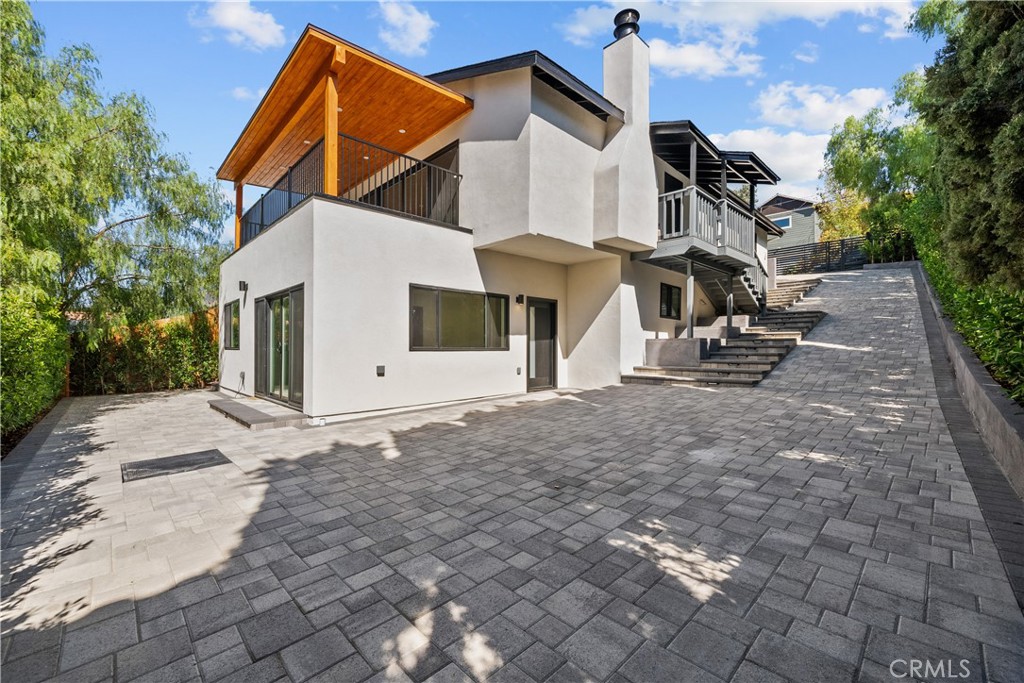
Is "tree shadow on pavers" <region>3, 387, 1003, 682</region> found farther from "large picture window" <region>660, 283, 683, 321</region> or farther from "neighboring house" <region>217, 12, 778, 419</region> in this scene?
"large picture window" <region>660, 283, 683, 321</region>

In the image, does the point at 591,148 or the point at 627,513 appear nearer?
the point at 627,513

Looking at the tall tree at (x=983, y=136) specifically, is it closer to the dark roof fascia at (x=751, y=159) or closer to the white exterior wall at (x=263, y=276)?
the white exterior wall at (x=263, y=276)

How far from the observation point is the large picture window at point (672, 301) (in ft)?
38.1

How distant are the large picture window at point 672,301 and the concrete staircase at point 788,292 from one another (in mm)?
3899

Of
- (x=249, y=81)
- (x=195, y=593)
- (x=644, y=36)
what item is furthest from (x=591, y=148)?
(x=195, y=593)

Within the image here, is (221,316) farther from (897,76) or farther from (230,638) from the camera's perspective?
(897,76)

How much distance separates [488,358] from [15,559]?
6559 mm

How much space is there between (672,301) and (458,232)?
269 inches

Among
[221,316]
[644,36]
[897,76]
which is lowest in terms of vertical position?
[221,316]

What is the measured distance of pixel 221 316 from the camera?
11.7 meters

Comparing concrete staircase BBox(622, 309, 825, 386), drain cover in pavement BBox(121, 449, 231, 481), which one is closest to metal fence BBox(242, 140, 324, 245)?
drain cover in pavement BBox(121, 449, 231, 481)

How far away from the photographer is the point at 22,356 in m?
5.39

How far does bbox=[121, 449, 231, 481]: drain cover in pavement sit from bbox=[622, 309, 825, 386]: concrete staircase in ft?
24.9

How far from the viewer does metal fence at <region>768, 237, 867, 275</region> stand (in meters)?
21.4
